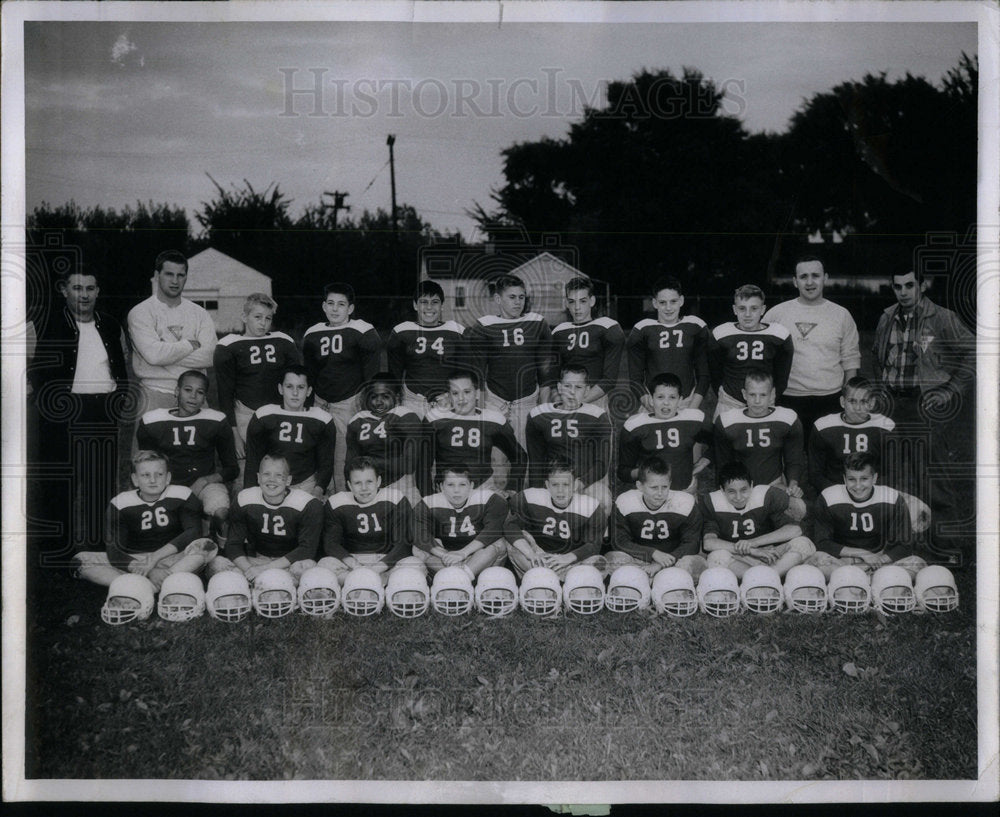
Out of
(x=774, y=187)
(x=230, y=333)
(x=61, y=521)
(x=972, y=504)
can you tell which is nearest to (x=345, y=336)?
(x=230, y=333)

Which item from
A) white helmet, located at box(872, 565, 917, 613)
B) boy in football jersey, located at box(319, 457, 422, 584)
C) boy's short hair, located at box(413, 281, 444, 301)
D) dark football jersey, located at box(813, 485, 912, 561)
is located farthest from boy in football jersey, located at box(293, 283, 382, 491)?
white helmet, located at box(872, 565, 917, 613)

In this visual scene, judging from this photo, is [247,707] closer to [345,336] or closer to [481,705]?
[481,705]

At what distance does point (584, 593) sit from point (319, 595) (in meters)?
0.99

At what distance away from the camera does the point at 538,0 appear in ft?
11.4

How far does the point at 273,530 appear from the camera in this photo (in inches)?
147

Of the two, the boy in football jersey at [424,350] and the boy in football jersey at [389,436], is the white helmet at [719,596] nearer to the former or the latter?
the boy in football jersey at [389,436]

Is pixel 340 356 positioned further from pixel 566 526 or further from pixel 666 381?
pixel 666 381

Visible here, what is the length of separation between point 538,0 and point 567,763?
106 inches

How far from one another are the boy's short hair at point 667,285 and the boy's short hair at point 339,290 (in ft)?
3.75

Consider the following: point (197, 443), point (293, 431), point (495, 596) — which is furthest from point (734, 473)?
point (197, 443)

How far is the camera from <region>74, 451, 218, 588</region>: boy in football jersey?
3635 mm

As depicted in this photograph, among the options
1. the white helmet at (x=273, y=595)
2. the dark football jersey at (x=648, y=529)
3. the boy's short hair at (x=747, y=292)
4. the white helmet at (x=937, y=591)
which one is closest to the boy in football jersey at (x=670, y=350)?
the boy's short hair at (x=747, y=292)

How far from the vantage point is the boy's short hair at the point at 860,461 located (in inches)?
147

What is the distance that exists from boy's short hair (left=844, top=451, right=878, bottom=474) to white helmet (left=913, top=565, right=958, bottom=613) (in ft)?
1.41
